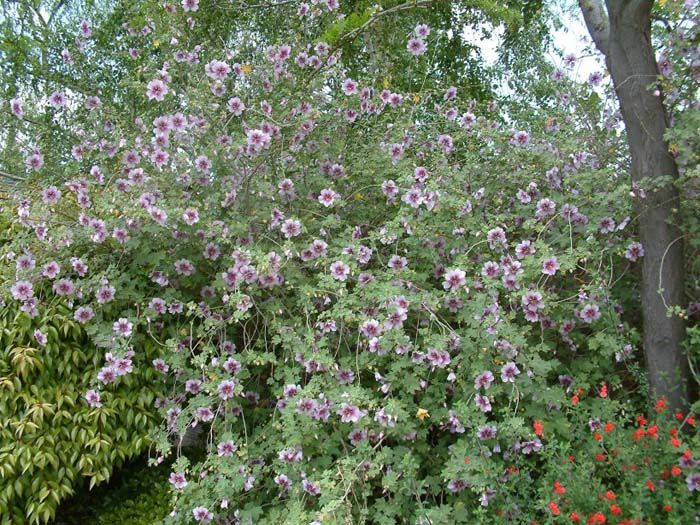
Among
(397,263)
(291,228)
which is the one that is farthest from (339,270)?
(291,228)

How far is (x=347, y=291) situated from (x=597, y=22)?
6.14 ft

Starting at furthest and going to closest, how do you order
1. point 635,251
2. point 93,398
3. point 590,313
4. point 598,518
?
point 93,398, point 635,251, point 590,313, point 598,518

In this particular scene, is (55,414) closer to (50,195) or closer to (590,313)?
(50,195)

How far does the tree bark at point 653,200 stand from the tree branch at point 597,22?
0.65ft

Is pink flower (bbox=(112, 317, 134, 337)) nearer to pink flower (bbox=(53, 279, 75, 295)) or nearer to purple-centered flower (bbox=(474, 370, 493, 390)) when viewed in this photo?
pink flower (bbox=(53, 279, 75, 295))

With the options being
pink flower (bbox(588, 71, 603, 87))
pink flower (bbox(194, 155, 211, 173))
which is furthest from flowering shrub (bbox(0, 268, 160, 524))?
pink flower (bbox(588, 71, 603, 87))

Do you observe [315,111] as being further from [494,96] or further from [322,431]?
[494,96]

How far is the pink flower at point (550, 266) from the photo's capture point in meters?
2.67

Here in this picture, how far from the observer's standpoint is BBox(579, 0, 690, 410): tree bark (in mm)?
2793

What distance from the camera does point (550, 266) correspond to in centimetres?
267

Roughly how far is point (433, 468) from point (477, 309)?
71 cm

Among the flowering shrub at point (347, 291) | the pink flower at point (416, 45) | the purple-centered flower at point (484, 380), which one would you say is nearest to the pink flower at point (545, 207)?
the flowering shrub at point (347, 291)

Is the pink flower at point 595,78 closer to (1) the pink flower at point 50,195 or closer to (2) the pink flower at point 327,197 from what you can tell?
(2) the pink flower at point 327,197

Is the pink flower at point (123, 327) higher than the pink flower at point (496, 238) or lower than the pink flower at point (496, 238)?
lower
